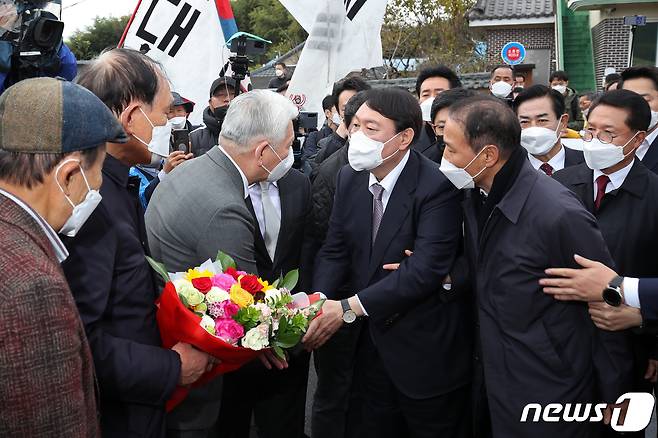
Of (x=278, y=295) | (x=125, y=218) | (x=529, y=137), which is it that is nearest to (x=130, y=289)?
(x=125, y=218)

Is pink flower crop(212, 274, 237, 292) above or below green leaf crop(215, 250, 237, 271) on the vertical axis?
below

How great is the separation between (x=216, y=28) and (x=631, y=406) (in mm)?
4792

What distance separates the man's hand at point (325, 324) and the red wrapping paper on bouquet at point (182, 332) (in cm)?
78

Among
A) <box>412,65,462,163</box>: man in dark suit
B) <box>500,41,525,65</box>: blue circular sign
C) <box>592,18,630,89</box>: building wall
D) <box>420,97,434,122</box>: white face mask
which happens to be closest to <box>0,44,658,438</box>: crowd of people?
<box>420,97,434,122</box>: white face mask

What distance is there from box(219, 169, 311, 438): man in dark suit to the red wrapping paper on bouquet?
93cm

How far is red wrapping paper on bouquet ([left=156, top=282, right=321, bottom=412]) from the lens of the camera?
240 cm

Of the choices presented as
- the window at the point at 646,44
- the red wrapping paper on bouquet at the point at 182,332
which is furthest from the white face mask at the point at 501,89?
the window at the point at 646,44

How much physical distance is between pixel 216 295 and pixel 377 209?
132 cm

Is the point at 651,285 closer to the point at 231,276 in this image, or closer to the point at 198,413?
the point at 231,276

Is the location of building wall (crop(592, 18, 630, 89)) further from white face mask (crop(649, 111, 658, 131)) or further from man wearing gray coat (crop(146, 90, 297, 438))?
man wearing gray coat (crop(146, 90, 297, 438))

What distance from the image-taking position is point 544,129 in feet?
15.7

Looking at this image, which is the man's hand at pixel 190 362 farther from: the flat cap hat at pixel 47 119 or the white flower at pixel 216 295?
the flat cap hat at pixel 47 119

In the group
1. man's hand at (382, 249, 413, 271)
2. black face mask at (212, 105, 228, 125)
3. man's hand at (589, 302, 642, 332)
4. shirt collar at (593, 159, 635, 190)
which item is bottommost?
man's hand at (589, 302, 642, 332)

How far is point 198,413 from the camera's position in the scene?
9.36ft
